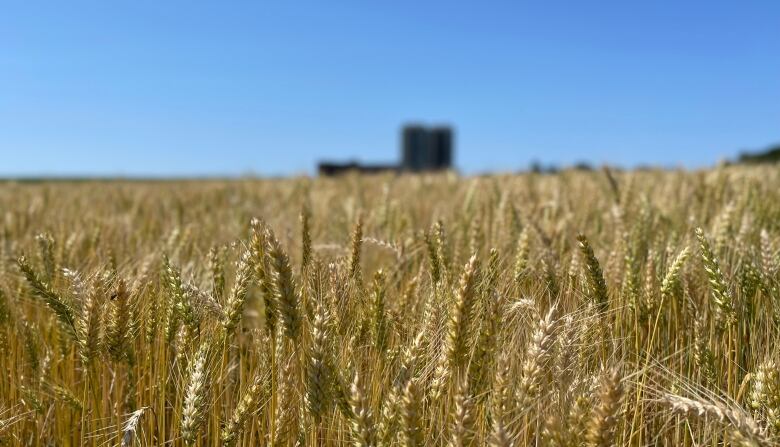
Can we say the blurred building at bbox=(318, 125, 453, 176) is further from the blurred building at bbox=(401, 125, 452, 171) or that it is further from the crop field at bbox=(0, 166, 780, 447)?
the crop field at bbox=(0, 166, 780, 447)

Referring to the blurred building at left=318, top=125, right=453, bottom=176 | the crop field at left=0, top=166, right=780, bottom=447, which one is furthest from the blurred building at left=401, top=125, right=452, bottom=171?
the crop field at left=0, top=166, right=780, bottom=447

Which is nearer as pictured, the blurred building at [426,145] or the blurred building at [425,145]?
the blurred building at [426,145]

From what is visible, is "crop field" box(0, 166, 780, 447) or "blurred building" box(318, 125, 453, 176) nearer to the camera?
"crop field" box(0, 166, 780, 447)

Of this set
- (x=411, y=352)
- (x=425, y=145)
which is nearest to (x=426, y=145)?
(x=425, y=145)

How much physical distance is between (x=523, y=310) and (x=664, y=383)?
431 millimetres

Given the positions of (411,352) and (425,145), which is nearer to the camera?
(411,352)

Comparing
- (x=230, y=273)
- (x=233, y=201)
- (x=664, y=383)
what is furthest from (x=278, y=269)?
(x=233, y=201)

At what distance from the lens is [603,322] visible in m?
1.66

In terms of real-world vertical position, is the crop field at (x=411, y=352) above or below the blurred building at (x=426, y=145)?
below

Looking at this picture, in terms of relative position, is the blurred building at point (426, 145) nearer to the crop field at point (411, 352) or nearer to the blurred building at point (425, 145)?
the blurred building at point (425, 145)

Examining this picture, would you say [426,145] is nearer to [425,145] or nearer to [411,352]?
[425,145]

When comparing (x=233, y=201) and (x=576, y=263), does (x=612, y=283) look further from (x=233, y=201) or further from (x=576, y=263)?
(x=233, y=201)

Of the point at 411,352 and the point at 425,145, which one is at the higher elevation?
the point at 425,145

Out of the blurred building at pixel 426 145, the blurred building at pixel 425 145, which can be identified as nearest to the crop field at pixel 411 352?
the blurred building at pixel 426 145
